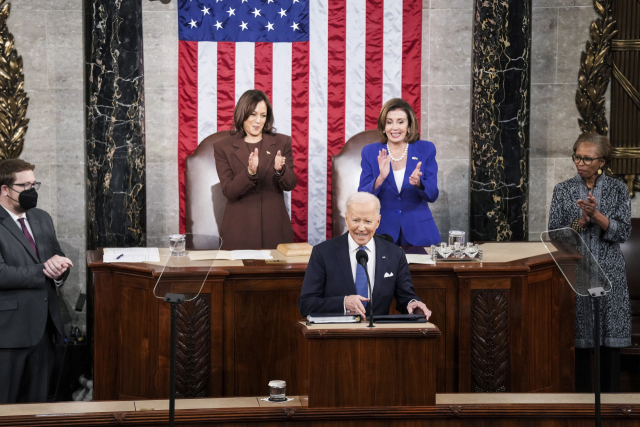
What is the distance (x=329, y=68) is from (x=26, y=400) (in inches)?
154

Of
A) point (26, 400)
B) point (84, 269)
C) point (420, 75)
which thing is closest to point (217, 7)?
point (420, 75)

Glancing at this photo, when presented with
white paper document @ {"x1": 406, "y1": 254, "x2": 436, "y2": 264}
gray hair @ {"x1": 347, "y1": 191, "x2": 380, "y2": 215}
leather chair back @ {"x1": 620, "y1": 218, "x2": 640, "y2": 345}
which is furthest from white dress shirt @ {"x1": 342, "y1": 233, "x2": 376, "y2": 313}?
leather chair back @ {"x1": 620, "y1": 218, "x2": 640, "y2": 345}

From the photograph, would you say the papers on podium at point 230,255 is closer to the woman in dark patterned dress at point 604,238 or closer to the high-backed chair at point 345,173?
the high-backed chair at point 345,173

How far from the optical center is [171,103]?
23.1 ft

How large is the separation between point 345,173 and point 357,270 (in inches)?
110

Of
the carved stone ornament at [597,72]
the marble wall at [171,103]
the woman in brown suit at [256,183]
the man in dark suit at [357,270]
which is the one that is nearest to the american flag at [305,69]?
the marble wall at [171,103]

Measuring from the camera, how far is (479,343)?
466cm

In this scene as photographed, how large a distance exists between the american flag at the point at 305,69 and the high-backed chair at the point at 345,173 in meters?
0.38

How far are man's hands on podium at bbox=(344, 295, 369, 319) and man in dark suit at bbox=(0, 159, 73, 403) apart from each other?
1790mm

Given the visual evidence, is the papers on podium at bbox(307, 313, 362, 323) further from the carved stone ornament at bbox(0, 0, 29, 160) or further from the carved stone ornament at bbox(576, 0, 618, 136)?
the carved stone ornament at bbox(576, 0, 618, 136)

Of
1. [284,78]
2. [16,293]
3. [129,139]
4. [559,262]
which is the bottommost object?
[16,293]

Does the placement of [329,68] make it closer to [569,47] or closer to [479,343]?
[569,47]

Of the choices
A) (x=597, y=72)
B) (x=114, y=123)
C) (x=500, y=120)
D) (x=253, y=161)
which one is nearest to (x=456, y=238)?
(x=253, y=161)

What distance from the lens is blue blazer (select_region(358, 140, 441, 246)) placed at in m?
5.39
